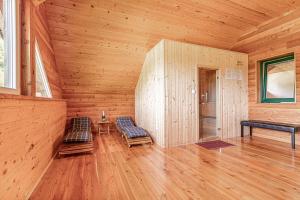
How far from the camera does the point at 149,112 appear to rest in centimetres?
425

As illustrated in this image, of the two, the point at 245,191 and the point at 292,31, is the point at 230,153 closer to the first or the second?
the point at 245,191

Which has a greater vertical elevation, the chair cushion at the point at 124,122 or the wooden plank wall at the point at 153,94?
the wooden plank wall at the point at 153,94

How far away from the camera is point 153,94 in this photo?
3.94 metres

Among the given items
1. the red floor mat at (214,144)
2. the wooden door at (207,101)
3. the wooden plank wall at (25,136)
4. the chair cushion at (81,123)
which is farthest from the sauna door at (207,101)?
the wooden plank wall at (25,136)

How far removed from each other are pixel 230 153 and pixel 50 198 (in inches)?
122

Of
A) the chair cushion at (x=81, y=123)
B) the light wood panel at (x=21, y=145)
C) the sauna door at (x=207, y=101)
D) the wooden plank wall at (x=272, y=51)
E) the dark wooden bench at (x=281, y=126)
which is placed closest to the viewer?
the light wood panel at (x=21, y=145)

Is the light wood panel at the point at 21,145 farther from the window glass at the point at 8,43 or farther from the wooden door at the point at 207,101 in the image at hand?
the wooden door at the point at 207,101

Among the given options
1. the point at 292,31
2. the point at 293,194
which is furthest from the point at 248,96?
the point at 293,194

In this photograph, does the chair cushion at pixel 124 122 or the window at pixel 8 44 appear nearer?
the window at pixel 8 44

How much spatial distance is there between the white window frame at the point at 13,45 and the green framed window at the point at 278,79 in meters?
5.48

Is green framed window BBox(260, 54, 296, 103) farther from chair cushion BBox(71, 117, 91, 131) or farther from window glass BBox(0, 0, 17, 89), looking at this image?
window glass BBox(0, 0, 17, 89)

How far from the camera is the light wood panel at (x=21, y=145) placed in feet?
4.15

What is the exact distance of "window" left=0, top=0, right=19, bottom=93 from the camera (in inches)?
60.5

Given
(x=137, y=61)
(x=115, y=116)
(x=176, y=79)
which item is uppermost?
(x=137, y=61)
